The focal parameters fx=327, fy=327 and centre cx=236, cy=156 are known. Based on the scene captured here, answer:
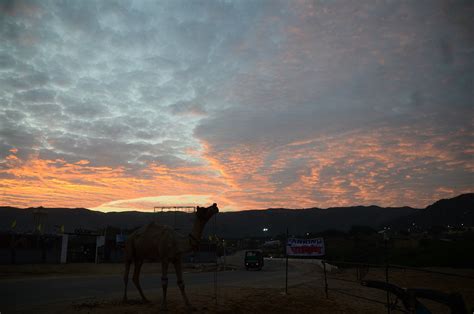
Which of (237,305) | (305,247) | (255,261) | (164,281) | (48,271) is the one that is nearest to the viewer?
(164,281)

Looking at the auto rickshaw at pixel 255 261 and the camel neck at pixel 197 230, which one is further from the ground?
the camel neck at pixel 197 230

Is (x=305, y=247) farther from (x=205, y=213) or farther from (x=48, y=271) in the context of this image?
(x=48, y=271)

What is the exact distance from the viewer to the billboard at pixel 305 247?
19109 millimetres

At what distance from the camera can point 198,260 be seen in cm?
5709

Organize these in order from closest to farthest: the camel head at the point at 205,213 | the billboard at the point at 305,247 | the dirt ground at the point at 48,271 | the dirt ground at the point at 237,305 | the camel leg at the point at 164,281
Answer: the camel leg at the point at 164,281, the dirt ground at the point at 237,305, the camel head at the point at 205,213, the billboard at the point at 305,247, the dirt ground at the point at 48,271

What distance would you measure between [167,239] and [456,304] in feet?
27.2

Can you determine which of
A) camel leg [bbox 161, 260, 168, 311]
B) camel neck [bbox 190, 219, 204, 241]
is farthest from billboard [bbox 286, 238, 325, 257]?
→ camel leg [bbox 161, 260, 168, 311]

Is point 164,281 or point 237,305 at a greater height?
point 164,281

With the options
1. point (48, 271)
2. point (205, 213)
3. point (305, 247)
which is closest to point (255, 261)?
point (48, 271)

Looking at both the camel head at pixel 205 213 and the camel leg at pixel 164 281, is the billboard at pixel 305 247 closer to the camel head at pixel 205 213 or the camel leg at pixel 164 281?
the camel head at pixel 205 213

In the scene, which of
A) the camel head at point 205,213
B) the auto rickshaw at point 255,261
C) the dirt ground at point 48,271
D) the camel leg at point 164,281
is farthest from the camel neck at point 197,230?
the auto rickshaw at point 255,261

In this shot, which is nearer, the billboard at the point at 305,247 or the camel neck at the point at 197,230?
the camel neck at the point at 197,230

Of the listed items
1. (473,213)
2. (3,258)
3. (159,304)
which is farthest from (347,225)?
(159,304)

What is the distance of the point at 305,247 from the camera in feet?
63.3
